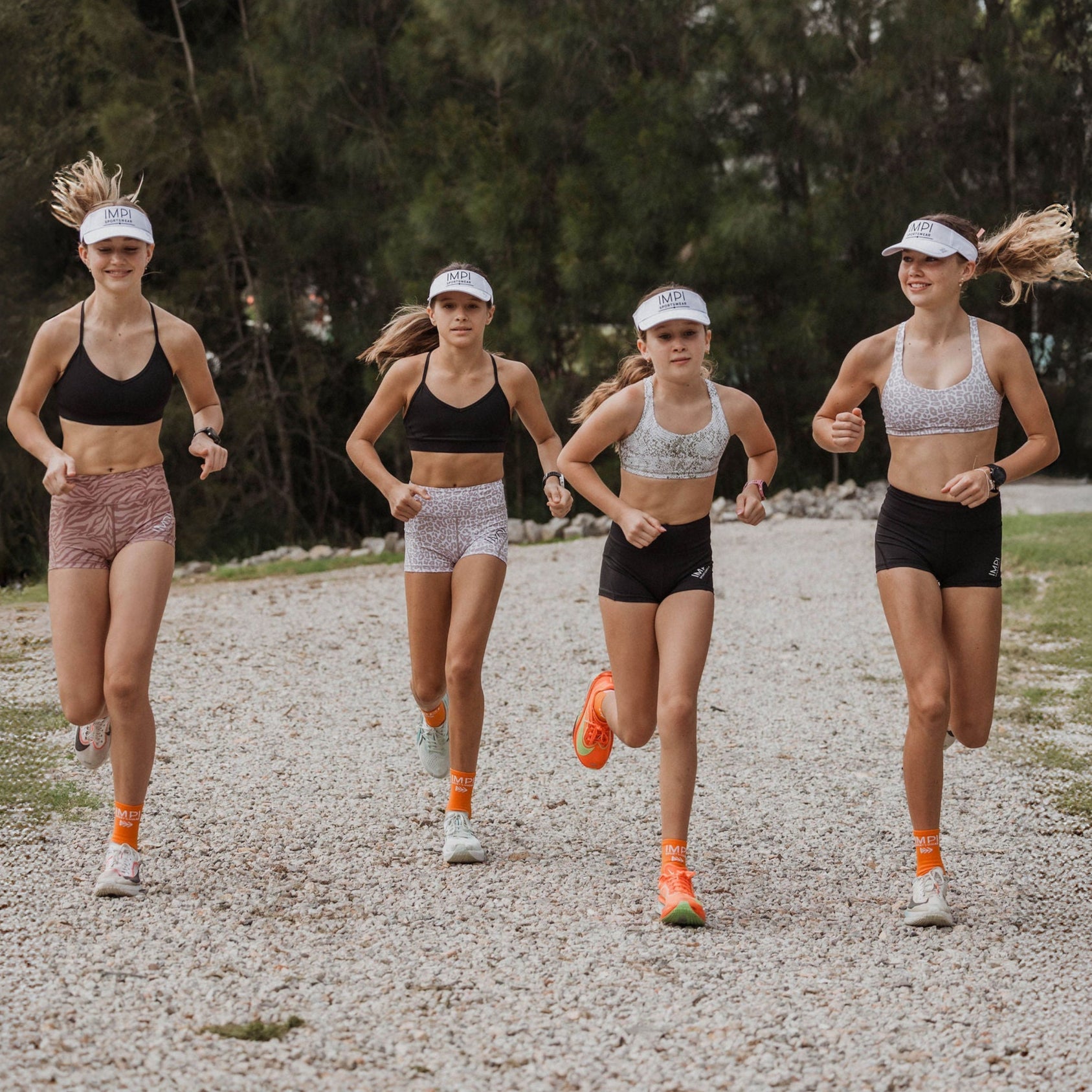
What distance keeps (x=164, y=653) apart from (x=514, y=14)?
27.2 feet

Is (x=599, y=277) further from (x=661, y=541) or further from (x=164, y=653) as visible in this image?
(x=661, y=541)

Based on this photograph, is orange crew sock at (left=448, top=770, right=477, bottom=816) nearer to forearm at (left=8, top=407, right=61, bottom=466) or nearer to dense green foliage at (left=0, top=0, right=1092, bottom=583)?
forearm at (left=8, top=407, right=61, bottom=466)

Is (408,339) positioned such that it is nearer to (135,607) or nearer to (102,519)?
(102,519)

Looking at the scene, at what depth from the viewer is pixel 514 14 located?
1345 cm

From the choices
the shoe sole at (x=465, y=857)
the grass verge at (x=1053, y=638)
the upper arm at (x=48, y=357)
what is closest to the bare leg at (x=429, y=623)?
the shoe sole at (x=465, y=857)

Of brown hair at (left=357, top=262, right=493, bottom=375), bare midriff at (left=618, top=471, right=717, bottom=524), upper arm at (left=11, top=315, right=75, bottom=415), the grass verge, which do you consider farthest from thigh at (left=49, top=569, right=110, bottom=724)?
the grass verge

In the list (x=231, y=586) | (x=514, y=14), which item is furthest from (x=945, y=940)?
(x=514, y=14)

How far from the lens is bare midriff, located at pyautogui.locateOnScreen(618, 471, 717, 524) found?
4.14m

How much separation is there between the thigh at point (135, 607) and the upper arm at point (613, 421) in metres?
1.29

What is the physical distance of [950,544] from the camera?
3.88 m

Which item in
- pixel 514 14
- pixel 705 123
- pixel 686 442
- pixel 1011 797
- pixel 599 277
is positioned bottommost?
pixel 1011 797

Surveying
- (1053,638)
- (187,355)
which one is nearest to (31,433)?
(187,355)

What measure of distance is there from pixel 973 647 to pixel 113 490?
2.56 m

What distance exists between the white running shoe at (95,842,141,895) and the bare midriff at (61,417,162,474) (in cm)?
113
